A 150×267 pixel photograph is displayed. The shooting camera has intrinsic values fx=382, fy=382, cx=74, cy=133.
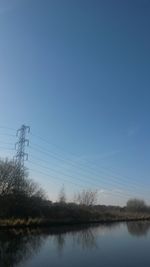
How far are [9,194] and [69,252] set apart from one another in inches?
1177

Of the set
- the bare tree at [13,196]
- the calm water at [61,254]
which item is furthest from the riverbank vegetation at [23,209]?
the calm water at [61,254]

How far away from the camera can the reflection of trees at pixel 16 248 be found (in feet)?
70.4

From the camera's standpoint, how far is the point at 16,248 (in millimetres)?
27250

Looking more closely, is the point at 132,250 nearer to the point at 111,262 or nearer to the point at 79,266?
the point at 111,262

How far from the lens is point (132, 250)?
27.8m

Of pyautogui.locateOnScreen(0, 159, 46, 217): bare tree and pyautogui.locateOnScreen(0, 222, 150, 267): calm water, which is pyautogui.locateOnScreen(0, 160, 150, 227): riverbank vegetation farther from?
pyautogui.locateOnScreen(0, 222, 150, 267): calm water

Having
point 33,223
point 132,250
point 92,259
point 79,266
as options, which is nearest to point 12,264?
point 79,266

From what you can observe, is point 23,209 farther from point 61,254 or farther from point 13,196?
point 61,254

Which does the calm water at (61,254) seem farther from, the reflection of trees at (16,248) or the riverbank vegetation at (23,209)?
the riverbank vegetation at (23,209)

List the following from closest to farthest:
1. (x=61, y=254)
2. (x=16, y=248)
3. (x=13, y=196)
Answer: (x=61, y=254)
(x=16, y=248)
(x=13, y=196)

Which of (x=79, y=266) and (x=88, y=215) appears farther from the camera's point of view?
(x=88, y=215)

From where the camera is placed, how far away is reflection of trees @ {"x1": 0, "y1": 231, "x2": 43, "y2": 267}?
21453 millimetres

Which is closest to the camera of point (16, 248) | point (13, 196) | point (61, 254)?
point (61, 254)

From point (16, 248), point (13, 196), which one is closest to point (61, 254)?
point (16, 248)
